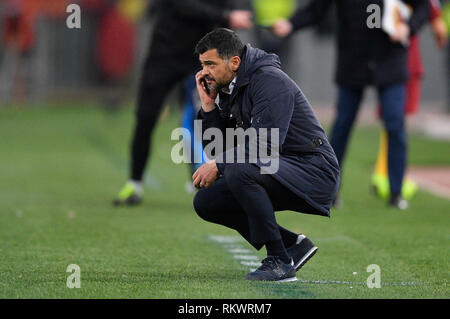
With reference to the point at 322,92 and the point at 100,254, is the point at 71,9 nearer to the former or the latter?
the point at 100,254

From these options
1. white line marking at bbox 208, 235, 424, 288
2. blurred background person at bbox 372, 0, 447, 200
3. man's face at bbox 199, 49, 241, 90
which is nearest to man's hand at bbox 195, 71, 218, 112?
man's face at bbox 199, 49, 241, 90

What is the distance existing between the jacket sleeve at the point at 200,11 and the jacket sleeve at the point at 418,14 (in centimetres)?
156

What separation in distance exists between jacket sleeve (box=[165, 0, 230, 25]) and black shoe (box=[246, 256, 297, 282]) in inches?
151

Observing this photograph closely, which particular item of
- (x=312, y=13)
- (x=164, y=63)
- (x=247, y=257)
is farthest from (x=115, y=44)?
(x=247, y=257)

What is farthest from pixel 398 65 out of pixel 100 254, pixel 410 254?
pixel 100 254

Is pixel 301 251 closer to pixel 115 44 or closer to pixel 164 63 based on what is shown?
pixel 164 63

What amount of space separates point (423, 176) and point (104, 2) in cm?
1742

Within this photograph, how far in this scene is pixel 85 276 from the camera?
6375 millimetres

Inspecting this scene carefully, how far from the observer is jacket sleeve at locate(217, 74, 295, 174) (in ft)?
20.0

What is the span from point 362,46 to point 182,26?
1.54 m

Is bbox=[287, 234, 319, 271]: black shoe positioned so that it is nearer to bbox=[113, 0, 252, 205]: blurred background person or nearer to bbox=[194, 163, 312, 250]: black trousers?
bbox=[194, 163, 312, 250]: black trousers

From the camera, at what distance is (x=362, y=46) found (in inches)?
387

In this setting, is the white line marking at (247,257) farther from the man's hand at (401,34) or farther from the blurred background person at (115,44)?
the blurred background person at (115,44)

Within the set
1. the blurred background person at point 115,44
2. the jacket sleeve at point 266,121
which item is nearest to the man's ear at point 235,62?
the jacket sleeve at point 266,121
